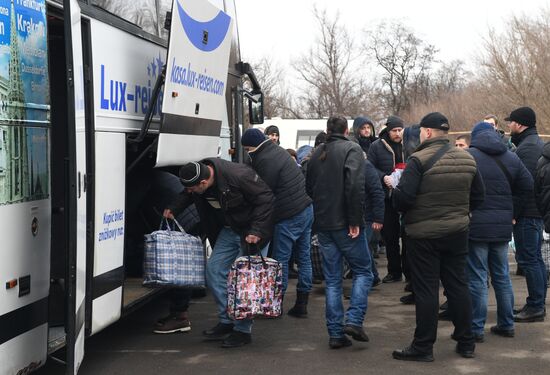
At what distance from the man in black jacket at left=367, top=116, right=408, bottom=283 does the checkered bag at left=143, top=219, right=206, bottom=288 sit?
3209 millimetres

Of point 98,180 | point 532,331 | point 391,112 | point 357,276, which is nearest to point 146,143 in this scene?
point 98,180

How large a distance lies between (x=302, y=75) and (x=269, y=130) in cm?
3266

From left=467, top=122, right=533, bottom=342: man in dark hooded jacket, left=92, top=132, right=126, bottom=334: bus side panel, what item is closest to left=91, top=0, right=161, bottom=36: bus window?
left=92, top=132, right=126, bottom=334: bus side panel

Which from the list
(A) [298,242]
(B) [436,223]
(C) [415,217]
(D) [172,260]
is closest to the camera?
(B) [436,223]

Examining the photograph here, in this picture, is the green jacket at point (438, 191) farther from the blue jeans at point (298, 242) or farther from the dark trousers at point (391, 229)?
the dark trousers at point (391, 229)

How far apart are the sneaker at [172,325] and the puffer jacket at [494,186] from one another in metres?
2.77

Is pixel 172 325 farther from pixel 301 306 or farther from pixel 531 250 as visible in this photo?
pixel 531 250

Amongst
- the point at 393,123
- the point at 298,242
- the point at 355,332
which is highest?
the point at 393,123

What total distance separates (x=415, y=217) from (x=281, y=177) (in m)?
1.82

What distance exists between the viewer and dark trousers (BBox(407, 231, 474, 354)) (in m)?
6.40

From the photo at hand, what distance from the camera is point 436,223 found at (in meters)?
6.30

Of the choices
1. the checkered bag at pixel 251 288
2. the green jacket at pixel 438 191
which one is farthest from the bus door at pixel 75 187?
the green jacket at pixel 438 191

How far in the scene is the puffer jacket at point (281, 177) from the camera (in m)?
7.80

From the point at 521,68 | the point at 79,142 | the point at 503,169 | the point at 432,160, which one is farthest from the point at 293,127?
the point at 79,142
